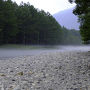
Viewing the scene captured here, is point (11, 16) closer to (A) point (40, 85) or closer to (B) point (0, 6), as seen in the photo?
(B) point (0, 6)

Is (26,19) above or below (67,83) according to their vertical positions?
above

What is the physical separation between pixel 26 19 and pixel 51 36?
22.6 metres

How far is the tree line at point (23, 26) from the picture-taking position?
54594mm

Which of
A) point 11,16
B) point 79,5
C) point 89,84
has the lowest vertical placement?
point 89,84

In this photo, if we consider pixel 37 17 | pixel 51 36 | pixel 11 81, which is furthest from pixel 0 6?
pixel 11 81

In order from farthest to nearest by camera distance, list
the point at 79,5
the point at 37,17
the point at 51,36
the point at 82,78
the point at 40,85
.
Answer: the point at 51,36, the point at 37,17, the point at 79,5, the point at 82,78, the point at 40,85

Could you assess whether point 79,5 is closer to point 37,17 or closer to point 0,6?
point 0,6

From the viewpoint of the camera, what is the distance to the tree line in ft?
179

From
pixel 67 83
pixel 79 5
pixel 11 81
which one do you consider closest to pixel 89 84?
pixel 67 83

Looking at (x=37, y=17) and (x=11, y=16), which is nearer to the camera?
(x=11, y=16)

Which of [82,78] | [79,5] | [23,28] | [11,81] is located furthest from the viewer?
[23,28]

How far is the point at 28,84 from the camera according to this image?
7.28 metres

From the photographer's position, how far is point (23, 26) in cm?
6475

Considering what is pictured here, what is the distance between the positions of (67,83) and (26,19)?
197ft
